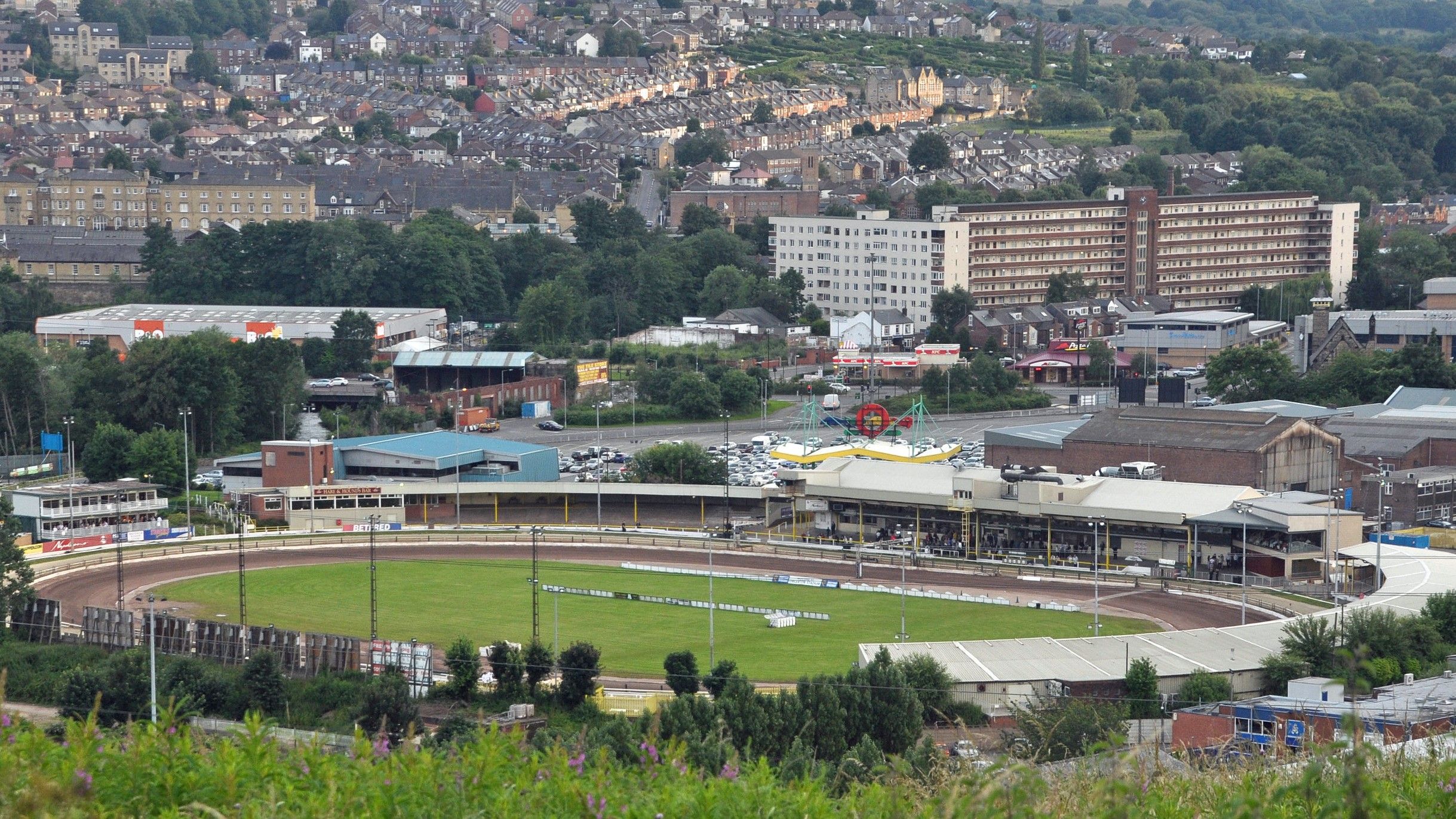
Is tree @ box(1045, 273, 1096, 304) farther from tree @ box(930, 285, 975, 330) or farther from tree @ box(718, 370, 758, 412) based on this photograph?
tree @ box(718, 370, 758, 412)

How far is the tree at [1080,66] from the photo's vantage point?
100m

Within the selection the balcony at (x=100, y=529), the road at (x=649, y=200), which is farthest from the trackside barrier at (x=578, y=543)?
the road at (x=649, y=200)

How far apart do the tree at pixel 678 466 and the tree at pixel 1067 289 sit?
79.3ft

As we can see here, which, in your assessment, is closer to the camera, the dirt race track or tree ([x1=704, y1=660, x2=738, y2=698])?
tree ([x1=704, y1=660, x2=738, y2=698])

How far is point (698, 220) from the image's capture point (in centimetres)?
6938

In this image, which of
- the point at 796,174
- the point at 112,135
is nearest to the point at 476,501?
the point at 796,174

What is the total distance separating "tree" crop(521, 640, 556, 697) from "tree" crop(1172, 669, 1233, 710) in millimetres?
7054

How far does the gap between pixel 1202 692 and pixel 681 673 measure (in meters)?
5.73

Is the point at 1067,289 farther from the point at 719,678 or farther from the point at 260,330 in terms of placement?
the point at 719,678

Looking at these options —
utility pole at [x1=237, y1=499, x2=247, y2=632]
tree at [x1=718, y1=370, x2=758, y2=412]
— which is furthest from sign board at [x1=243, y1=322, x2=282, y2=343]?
utility pole at [x1=237, y1=499, x2=247, y2=632]

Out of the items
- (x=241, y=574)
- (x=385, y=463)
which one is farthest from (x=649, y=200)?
(x=241, y=574)

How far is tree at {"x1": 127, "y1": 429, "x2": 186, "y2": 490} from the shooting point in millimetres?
37781

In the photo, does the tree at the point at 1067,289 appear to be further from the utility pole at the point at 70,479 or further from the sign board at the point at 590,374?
the utility pole at the point at 70,479

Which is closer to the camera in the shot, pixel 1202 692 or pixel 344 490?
pixel 1202 692
